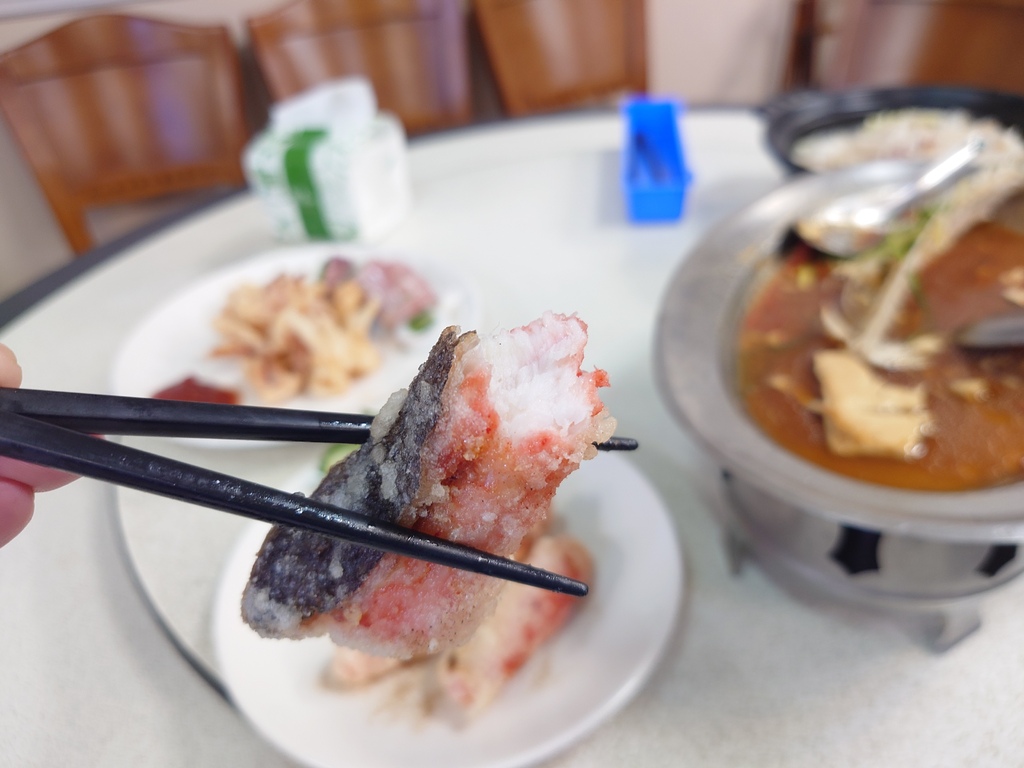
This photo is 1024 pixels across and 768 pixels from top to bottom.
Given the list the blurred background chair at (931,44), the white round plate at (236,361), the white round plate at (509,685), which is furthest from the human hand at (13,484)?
the blurred background chair at (931,44)

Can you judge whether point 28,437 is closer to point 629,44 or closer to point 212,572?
point 212,572

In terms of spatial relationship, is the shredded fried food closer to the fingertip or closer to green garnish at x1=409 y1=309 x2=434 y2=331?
green garnish at x1=409 y1=309 x2=434 y2=331

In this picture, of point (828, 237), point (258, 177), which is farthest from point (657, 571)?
point (258, 177)

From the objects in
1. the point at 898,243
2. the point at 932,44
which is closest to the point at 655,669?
the point at 898,243

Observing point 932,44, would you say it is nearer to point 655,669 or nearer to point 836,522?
point 836,522

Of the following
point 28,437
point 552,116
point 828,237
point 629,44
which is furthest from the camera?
point 629,44

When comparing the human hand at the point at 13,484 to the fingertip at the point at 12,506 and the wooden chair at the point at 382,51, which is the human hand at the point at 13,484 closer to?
the fingertip at the point at 12,506

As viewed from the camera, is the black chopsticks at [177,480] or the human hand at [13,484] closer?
the black chopsticks at [177,480]
